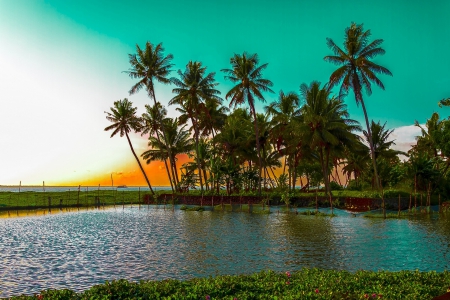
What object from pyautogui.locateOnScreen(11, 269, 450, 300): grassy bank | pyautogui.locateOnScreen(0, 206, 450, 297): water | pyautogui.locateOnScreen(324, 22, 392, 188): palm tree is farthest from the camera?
pyautogui.locateOnScreen(324, 22, 392, 188): palm tree

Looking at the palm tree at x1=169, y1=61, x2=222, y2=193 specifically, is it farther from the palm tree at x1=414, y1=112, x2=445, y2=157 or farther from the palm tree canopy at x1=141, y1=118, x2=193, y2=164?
the palm tree at x1=414, y1=112, x2=445, y2=157

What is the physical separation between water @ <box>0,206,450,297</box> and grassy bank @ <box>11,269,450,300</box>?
168 inches

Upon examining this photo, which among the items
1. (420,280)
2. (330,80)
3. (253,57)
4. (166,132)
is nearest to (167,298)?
(420,280)

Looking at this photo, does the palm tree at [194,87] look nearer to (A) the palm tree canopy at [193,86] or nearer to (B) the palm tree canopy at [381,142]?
(A) the palm tree canopy at [193,86]

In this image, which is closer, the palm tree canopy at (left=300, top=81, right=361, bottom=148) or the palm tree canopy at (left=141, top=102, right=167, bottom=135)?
the palm tree canopy at (left=300, top=81, right=361, bottom=148)

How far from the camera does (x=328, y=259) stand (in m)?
14.4

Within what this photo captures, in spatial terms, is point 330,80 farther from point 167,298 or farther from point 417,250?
point 167,298

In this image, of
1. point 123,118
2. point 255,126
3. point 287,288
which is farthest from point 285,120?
point 287,288

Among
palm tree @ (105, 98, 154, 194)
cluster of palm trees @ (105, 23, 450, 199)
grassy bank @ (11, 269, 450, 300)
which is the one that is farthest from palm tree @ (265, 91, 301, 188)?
grassy bank @ (11, 269, 450, 300)

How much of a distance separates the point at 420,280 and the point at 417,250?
8452 millimetres

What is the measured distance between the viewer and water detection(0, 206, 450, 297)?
42.1 feet

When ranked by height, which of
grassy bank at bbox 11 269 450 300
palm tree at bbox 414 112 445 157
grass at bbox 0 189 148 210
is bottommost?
grass at bbox 0 189 148 210

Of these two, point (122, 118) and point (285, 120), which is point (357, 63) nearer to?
point (285, 120)

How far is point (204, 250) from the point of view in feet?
55.2
